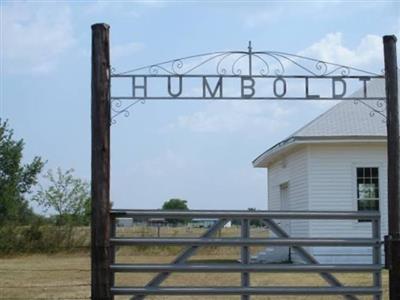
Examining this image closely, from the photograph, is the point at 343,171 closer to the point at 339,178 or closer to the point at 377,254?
the point at 339,178

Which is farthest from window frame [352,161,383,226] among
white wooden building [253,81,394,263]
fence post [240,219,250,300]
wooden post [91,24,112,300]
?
wooden post [91,24,112,300]

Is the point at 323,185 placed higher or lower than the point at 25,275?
higher

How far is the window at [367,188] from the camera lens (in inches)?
880

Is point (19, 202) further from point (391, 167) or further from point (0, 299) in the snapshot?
point (391, 167)

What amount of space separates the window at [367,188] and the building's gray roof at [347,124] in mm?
1132

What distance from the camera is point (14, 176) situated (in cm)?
4397

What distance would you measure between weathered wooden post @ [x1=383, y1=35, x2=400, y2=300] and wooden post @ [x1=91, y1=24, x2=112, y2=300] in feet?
10.4

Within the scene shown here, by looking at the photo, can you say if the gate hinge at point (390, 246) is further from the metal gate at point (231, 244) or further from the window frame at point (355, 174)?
the window frame at point (355, 174)

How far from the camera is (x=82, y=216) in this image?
4616 centimetres

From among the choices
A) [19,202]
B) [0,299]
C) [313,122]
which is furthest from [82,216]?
[0,299]

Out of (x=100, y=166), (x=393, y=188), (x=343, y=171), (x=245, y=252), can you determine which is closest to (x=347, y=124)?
(x=343, y=171)

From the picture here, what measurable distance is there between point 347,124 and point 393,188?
560 inches

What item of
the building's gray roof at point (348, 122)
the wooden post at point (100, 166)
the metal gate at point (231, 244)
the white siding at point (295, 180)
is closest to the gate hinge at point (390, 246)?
the metal gate at point (231, 244)

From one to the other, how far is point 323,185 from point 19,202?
953 inches
